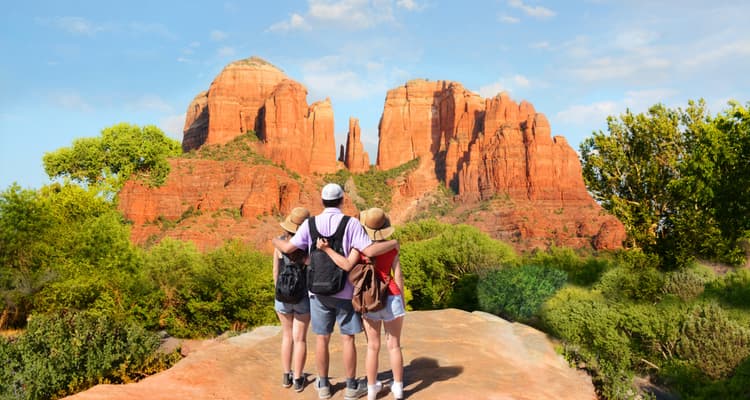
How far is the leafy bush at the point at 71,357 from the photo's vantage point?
9711mm

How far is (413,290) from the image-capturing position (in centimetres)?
3153

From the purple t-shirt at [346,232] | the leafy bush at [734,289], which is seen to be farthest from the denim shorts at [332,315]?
the leafy bush at [734,289]

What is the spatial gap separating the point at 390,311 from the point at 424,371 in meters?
2.95

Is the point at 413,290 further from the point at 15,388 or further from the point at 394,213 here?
the point at 394,213

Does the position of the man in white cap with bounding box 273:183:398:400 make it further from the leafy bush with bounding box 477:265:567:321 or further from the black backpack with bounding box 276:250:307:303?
the leafy bush with bounding box 477:265:567:321

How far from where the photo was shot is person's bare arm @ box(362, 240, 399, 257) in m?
6.78

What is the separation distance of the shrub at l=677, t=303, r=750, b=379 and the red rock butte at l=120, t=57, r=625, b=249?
62078mm

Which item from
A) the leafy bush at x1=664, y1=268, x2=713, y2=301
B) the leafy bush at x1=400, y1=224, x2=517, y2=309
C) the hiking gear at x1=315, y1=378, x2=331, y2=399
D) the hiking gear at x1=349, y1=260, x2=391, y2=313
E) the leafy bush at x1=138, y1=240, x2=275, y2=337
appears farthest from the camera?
the leafy bush at x1=400, y1=224, x2=517, y2=309

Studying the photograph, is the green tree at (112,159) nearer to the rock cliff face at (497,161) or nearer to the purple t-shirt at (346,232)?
the purple t-shirt at (346,232)

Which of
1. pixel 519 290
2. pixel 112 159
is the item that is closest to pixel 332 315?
pixel 519 290

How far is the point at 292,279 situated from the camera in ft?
24.2

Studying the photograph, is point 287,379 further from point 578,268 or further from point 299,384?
point 578,268

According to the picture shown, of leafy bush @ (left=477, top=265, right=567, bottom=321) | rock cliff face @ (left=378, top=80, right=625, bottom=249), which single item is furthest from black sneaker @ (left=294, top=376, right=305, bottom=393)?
rock cliff face @ (left=378, top=80, right=625, bottom=249)

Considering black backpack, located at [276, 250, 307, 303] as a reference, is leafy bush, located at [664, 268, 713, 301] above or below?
below
